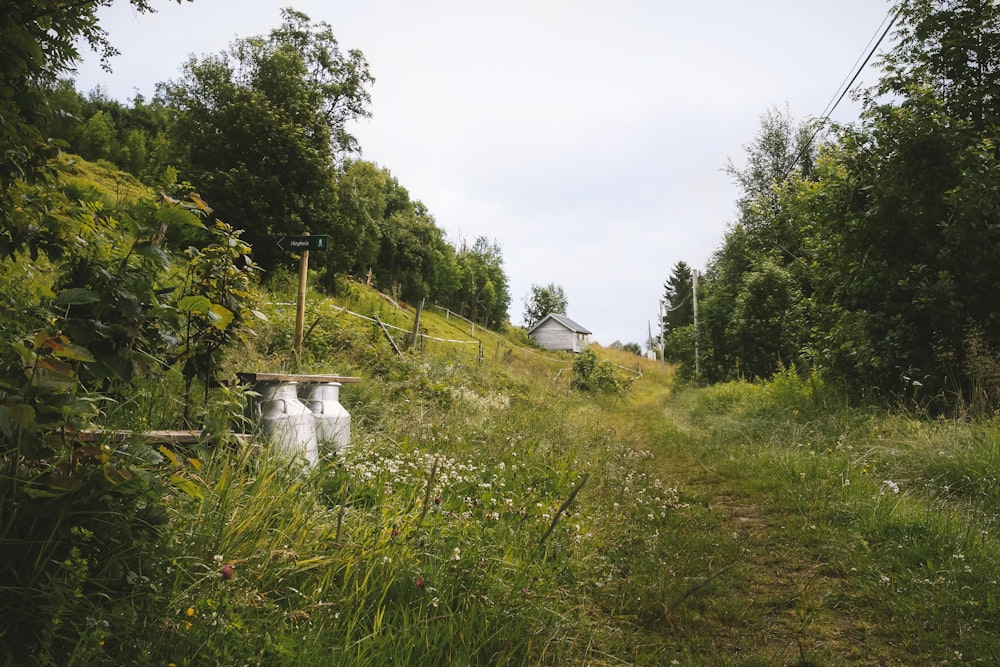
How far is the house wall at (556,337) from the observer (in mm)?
72938

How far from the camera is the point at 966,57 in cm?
784

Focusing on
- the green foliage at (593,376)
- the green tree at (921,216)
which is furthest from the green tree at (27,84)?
the green foliage at (593,376)

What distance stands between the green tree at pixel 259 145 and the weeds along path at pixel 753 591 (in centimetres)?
1805

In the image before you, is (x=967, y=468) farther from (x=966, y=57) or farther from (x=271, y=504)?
(x=966, y=57)

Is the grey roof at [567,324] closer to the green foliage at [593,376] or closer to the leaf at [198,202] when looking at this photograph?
the green foliage at [593,376]

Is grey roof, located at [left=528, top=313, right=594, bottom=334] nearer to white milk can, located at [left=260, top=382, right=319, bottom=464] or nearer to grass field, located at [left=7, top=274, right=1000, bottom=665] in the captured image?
grass field, located at [left=7, top=274, right=1000, bottom=665]

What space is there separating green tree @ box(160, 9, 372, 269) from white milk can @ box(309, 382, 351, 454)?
637 inches

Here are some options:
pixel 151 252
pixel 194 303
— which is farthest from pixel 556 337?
pixel 151 252

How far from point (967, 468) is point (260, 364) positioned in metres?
6.96

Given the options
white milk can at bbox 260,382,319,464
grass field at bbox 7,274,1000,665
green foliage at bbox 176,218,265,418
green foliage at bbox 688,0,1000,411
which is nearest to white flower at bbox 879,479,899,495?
grass field at bbox 7,274,1000,665

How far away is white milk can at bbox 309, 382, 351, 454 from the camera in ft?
14.2

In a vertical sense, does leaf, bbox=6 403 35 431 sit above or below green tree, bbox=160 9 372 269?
below

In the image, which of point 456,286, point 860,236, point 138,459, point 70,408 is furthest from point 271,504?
point 456,286

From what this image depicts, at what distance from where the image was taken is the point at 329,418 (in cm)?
443
